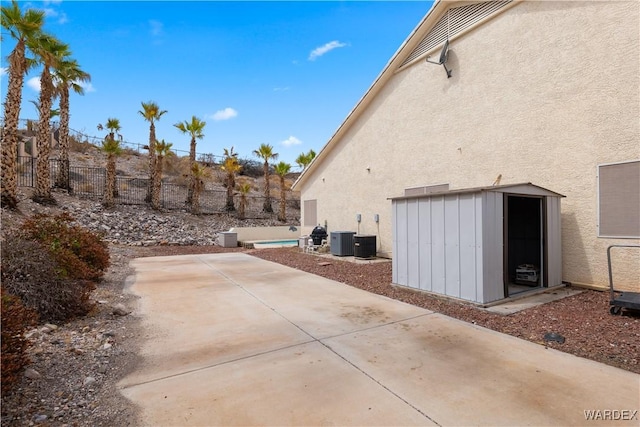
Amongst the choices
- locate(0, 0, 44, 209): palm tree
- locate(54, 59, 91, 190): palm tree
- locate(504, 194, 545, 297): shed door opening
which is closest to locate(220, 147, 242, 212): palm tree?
locate(54, 59, 91, 190): palm tree

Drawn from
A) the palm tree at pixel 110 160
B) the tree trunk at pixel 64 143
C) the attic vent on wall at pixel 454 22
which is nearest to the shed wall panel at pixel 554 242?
the attic vent on wall at pixel 454 22

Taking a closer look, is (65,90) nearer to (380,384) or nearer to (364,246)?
(364,246)

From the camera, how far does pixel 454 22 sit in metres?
10.6

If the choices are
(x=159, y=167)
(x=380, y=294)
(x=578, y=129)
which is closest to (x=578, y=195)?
(x=578, y=129)

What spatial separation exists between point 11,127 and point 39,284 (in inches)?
539

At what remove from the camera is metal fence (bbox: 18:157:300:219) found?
74.0 ft

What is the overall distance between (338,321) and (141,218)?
20.3m

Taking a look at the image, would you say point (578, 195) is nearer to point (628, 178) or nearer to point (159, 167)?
point (628, 178)

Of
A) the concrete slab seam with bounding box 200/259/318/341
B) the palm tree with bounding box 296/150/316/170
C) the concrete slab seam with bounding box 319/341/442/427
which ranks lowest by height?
the concrete slab seam with bounding box 200/259/318/341

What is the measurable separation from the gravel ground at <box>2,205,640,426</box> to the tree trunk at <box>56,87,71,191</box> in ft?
59.3

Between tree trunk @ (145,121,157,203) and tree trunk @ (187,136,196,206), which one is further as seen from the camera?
tree trunk @ (187,136,196,206)

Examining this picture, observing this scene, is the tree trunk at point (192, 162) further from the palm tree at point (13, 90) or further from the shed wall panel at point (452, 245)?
the shed wall panel at point (452, 245)

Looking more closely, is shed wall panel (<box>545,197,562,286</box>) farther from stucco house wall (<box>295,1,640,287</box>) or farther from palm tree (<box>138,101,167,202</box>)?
palm tree (<box>138,101,167,202</box>)

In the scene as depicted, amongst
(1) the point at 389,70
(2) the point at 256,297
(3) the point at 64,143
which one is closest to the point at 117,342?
(2) the point at 256,297
